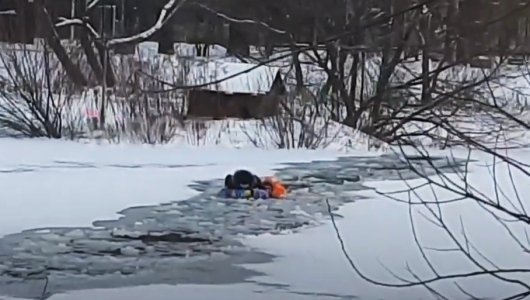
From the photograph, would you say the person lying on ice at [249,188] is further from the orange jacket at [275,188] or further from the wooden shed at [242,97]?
the wooden shed at [242,97]

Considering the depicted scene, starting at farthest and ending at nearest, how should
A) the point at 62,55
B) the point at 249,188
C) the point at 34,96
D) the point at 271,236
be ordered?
the point at 62,55
the point at 34,96
the point at 249,188
the point at 271,236

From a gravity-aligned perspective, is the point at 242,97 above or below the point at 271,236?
above

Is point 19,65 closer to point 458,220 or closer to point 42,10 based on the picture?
point 42,10

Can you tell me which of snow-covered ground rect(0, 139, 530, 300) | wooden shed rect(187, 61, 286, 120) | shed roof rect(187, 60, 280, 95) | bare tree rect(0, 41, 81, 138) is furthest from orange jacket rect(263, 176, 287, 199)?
shed roof rect(187, 60, 280, 95)

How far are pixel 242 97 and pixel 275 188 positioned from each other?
6.11 meters

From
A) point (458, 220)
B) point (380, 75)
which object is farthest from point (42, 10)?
point (458, 220)

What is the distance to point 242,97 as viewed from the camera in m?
11.7

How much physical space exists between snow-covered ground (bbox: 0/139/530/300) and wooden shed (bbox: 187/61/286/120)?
3529 mm

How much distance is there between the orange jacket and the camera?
562 cm

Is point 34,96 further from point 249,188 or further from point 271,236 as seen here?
point 271,236

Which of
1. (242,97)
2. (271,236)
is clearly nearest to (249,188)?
(271,236)

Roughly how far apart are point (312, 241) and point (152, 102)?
6.34 meters

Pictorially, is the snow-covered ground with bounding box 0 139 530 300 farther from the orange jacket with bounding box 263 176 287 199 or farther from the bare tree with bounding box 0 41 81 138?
the bare tree with bounding box 0 41 81 138

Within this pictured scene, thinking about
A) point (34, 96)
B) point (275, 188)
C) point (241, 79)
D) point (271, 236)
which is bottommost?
point (271, 236)
